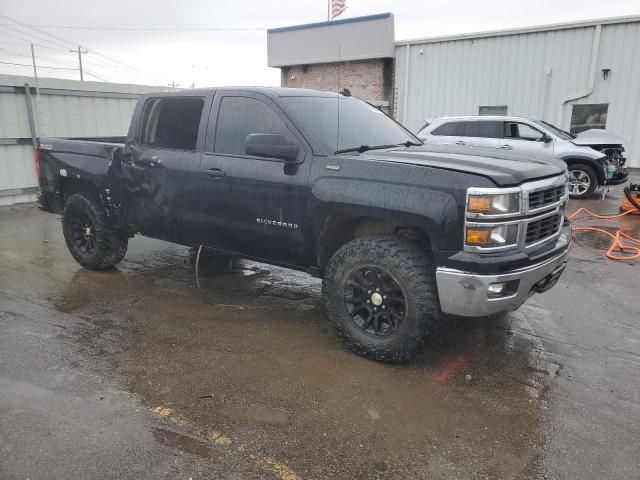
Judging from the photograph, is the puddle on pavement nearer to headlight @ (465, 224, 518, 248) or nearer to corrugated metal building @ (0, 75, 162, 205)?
headlight @ (465, 224, 518, 248)

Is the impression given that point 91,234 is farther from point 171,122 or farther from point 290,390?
point 290,390

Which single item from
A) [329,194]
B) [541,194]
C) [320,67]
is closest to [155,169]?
[329,194]

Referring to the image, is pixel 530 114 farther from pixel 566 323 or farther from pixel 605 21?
pixel 566 323

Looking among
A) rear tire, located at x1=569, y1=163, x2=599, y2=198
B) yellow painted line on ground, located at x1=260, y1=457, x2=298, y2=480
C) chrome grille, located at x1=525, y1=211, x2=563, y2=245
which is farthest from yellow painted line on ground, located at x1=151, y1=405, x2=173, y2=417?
rear tire, located at x1=569, y1=163, x2=599, y2=198

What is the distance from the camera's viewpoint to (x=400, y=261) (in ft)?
11.4

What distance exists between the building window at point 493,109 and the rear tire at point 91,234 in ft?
49.5

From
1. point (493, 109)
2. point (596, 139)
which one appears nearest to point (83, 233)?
point (596, 139)

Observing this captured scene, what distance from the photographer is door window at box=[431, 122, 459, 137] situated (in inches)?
445

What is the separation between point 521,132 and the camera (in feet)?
36.7

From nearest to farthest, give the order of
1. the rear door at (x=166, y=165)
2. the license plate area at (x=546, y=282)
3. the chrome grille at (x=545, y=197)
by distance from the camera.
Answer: the chrome grille at (x=545, y=197) < the license plate area at (x=546, y=282) < the rear door at (x=166, y=165)

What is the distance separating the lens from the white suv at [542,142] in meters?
10.8

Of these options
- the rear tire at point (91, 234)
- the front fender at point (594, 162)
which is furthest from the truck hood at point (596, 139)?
the rear tire at point (91, 234)

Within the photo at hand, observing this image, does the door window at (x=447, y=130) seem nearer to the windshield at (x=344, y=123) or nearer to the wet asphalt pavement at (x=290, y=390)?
the wet asphalt pavement at (x=290, y=390)

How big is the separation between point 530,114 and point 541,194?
1522cm
